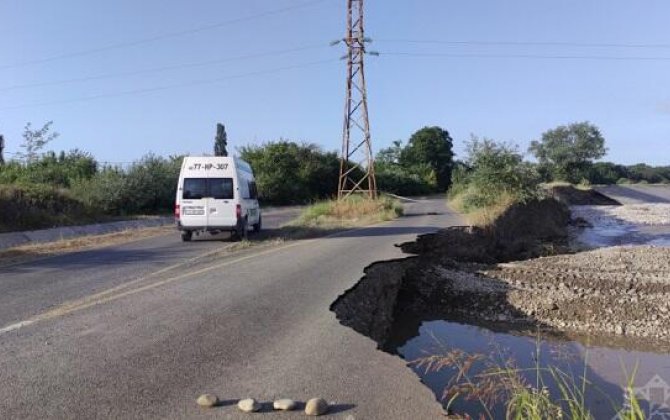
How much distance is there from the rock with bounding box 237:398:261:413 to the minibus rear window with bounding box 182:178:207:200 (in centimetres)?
1316

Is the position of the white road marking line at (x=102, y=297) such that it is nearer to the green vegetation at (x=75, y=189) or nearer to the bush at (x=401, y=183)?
the green vegetation at (x=75, y=189)

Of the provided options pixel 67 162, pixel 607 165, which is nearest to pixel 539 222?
pixel 67 162

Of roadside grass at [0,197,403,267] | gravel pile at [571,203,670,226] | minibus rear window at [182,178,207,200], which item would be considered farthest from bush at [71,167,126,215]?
gravel pile at [571,203,670,226]

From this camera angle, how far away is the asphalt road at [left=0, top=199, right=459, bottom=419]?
471 cm

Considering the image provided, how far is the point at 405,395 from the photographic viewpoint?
4.98m

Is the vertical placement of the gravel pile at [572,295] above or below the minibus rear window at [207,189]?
below

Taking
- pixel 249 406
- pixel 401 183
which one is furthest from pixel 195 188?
pixel 401 183

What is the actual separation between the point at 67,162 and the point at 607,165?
95941 millimetres

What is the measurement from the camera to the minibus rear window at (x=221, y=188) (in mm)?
17219

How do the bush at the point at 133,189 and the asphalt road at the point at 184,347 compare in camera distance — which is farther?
the bush at the point at 133,189

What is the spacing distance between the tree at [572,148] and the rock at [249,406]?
83257 mm

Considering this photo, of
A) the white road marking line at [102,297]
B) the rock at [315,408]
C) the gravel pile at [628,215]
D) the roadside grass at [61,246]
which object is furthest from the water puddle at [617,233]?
the rock at [315,408]

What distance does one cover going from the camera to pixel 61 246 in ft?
54.3

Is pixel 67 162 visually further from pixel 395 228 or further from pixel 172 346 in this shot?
A: pixel 172 346
